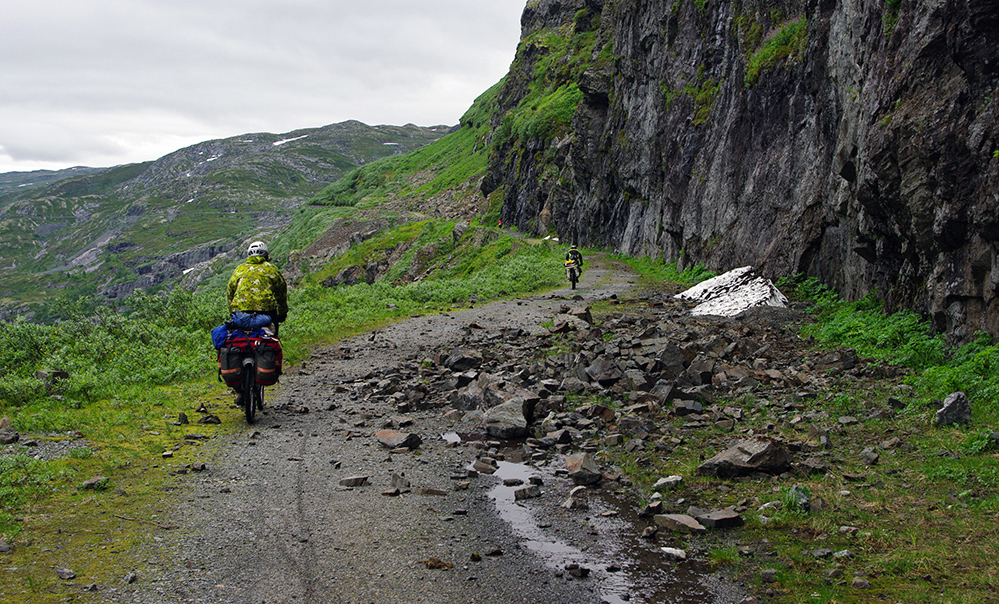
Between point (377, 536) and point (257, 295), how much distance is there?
5.24m

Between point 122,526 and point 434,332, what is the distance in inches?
492

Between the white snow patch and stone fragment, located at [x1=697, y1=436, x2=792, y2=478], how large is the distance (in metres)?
10.7

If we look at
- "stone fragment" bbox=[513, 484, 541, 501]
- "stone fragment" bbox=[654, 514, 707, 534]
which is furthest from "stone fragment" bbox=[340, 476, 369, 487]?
"stone fragment" bbox=[654, 514, 707, 534]

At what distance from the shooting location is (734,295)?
59.4 feet

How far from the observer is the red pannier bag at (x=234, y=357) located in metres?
8.65

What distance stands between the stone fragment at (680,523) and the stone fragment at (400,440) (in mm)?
3293

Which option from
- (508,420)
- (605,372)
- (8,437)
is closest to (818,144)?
(605,372)

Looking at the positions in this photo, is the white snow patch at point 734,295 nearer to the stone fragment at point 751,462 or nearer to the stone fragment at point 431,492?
the stone fragment at point 751,462

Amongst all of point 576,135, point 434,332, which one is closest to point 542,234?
point 576,135

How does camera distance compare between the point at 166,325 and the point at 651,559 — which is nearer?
the point at 651,559

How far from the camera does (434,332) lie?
17453 mm

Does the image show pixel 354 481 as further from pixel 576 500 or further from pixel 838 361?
pixel 838 361

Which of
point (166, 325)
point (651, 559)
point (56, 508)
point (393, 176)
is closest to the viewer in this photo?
point (651, 559)

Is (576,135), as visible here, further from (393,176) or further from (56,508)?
(393,176)
